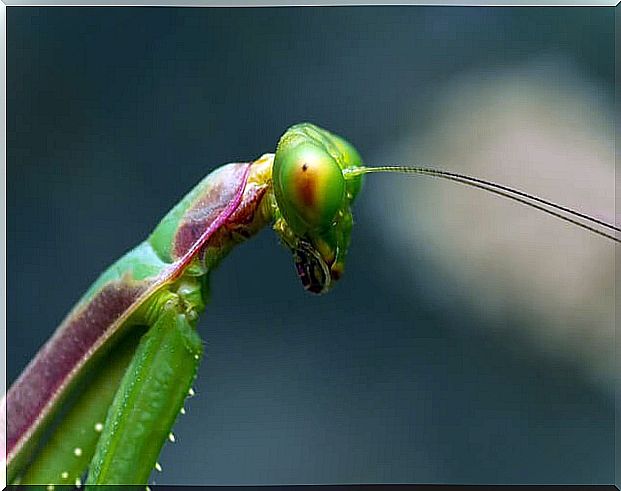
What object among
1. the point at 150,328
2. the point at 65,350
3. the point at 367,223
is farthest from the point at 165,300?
the point at 367,223

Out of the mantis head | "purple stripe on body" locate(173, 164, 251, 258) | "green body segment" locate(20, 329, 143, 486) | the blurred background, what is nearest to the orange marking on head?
the mantis head

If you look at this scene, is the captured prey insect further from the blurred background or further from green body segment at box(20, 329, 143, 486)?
the blurred background

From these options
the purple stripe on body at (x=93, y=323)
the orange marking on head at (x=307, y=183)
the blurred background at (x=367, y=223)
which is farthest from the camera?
the blurred background at (x=367, y=223)

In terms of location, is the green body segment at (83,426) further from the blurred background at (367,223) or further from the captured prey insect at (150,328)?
the blurred background at (367,223)

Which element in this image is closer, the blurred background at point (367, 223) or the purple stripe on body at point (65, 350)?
the purple stripe on body at point (65, 350)

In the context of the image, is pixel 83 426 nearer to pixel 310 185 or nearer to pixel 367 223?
pixel 310 185

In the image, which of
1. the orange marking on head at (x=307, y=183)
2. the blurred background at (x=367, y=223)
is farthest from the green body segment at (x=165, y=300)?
the blurred background at (x=367, y=223)

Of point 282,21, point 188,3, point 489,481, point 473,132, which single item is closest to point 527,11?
point 473,132

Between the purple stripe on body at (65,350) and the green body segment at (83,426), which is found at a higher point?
the purple stripe on body at (65,350)
